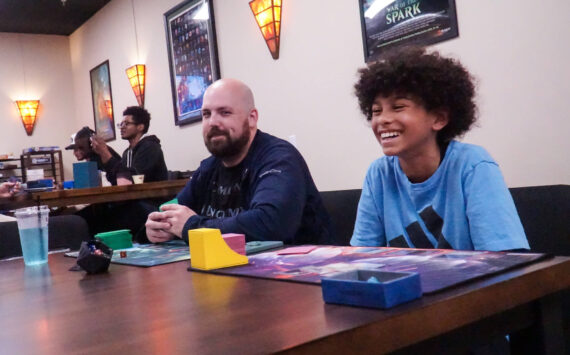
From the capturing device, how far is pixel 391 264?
3.23 feet

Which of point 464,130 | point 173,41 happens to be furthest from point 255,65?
point 464,130

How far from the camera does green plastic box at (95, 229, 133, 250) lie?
5.47 ft

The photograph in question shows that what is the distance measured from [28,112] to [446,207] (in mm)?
7379

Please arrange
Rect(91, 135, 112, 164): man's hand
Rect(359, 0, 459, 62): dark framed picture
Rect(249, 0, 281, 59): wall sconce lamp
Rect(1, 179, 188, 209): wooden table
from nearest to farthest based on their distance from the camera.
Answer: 1. Rect(359, 0, 459, 62): dark framed picture
2. Rect(1, 179, 188, 209): wooden table
3. Rect(249, 0, 281, 59): wall sconce lamp
4. Rect(91, 135, 112, 164): man's hand

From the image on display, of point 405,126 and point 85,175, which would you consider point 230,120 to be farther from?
point 85,175

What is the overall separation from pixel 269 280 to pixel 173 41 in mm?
4733

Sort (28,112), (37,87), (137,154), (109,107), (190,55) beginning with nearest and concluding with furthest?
1. (137,154)
2. (190,55)
3. (109,107)
4. (28,112)
5. (37,87)

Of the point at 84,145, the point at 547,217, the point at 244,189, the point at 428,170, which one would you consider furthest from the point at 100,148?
the point at 547,217

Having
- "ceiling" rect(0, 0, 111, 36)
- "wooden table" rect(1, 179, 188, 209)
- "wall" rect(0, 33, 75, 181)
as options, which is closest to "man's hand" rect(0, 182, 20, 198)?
"wooden table" rect(1, 179, 188, 209)

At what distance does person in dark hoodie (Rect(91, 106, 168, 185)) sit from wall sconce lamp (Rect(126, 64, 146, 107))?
124cm

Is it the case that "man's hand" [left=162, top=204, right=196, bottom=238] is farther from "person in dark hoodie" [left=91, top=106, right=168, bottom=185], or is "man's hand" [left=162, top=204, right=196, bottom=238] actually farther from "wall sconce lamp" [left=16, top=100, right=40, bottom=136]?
"wall sconce lamp" [left=16, top=100, right=40, bottom=136]

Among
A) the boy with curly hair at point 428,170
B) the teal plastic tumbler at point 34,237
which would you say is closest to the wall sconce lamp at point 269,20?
the boy with curly hair at point 428,170

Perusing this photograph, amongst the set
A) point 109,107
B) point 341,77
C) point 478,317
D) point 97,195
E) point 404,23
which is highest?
point 109,107

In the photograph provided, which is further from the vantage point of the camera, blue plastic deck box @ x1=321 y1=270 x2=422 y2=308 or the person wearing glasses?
the person wearing glasses
